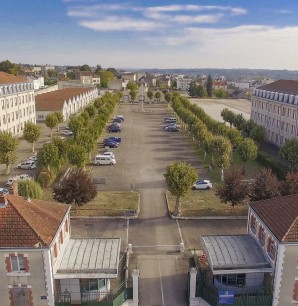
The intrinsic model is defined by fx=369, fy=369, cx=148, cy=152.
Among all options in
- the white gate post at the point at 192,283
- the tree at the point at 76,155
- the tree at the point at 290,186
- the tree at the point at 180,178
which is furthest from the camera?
the tree at the point at 76,155

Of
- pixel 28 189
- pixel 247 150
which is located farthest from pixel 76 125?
pixel 28 189

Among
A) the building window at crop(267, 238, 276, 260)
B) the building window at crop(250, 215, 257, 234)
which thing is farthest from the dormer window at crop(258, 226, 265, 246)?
the building window at crop(267, 238, 276, 260)

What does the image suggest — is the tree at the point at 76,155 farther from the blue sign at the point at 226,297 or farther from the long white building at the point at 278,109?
the long white building at the point at 278,109

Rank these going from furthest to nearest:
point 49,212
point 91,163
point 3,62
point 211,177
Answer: point 3,62, point 91,163, point 211,177, point 49,212

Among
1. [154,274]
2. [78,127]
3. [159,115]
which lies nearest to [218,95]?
[159,115]

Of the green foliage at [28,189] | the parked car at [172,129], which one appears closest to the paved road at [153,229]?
the green foliage at [28,189]

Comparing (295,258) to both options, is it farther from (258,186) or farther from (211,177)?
(211,177)

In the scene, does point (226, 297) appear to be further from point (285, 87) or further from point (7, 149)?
point (285, 87)
